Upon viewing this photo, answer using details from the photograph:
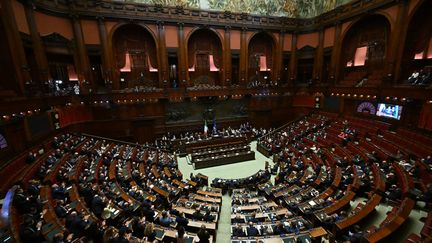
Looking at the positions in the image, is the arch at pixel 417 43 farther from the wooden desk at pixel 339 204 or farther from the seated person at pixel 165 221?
the seated person at pixel 165 221

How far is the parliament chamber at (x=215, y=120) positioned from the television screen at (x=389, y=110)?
0.29 ft

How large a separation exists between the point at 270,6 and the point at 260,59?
4.82 m

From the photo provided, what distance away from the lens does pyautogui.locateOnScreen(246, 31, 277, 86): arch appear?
20266 millimetres

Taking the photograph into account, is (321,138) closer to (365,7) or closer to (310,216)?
(310,216)

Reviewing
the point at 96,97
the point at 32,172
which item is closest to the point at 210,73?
the point at 96,97

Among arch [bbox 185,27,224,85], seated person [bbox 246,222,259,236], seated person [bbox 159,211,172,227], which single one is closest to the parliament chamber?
seated person [bbox 246,222,259,236]

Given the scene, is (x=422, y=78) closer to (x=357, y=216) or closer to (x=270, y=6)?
(x=357, y=216)

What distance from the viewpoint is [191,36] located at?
61.5 ft

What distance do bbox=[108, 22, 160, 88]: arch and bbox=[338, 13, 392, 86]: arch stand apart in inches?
640

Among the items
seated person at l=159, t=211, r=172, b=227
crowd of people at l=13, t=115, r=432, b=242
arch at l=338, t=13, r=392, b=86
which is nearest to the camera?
crowd of people at l=13, t=115, r=432, b=242

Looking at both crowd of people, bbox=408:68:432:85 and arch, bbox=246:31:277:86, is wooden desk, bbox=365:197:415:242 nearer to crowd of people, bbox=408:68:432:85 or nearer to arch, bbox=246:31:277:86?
crowd of people, bbox=408:68:432:85

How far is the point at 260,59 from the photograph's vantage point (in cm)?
2067

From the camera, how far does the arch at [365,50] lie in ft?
48.2

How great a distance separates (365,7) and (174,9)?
14531 mm
